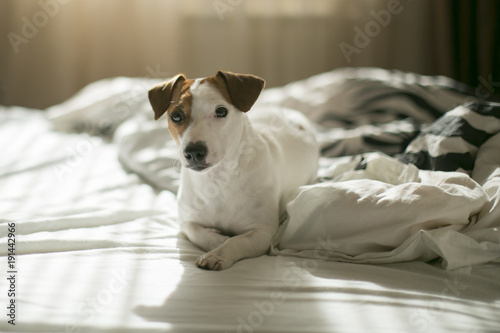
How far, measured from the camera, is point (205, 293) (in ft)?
4.07

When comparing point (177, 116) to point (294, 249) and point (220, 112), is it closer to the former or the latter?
point (220, 112)

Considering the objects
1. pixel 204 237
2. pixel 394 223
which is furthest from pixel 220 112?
pixel 394 223

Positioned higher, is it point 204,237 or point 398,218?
point 398,218

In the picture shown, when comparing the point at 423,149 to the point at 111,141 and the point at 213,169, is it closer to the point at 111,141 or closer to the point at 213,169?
the point at 213,169

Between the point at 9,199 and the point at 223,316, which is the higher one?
the point at 223,316

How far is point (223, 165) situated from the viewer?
1.72 meters

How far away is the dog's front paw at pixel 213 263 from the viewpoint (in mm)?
1428

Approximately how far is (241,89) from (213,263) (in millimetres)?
663

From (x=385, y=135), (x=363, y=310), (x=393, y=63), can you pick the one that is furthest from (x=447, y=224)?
(x=393, y=63)

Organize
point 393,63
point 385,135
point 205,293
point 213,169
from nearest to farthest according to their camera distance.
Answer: point 205,293 < point 213,169 < point 385,135 < point 393,63

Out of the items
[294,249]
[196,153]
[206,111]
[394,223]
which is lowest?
[294,249]

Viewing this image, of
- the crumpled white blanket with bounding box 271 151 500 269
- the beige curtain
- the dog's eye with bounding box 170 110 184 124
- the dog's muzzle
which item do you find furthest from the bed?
the beige curtain

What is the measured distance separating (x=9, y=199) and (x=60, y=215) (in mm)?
346

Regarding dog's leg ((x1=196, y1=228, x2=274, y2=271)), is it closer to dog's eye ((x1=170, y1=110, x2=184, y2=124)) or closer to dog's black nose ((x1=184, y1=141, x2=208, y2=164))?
dog's black nose ((x1=184, y1=141, x2=208, y2=164))
